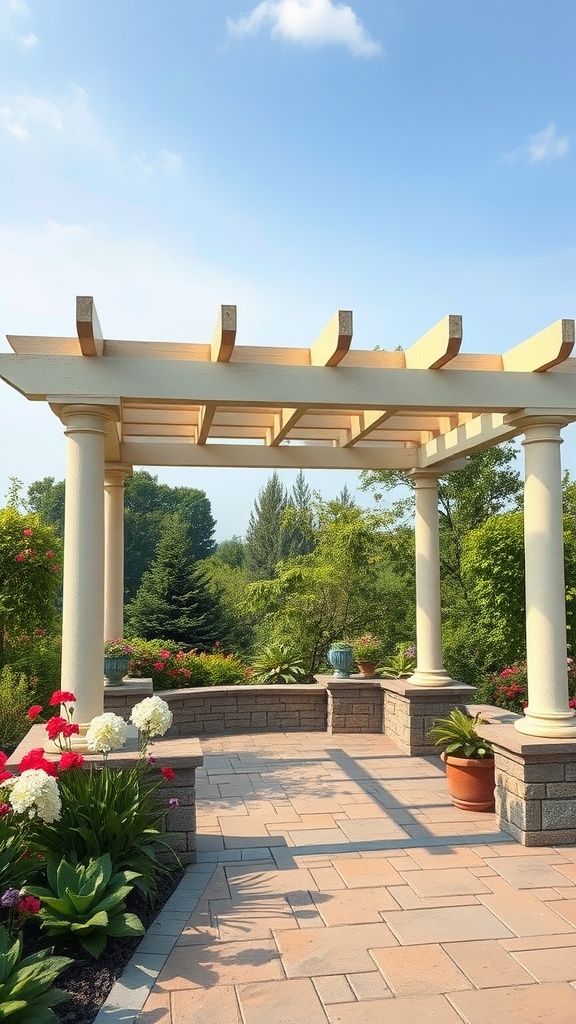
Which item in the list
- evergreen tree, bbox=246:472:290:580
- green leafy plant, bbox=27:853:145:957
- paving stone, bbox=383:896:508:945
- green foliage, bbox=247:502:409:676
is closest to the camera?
green leafy plant, bbox=27:853:145:957

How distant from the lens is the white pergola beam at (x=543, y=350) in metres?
5.32

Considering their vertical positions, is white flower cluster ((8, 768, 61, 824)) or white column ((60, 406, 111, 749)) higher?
white column ((60, 406, 111, 749))

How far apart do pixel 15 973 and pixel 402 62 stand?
827 centimetres

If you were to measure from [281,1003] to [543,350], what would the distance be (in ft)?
14.9

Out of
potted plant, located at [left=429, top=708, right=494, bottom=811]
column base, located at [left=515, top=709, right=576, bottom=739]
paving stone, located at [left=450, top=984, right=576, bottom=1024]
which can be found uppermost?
column base, located at [left=515, top=709, right=576, bottom=739]

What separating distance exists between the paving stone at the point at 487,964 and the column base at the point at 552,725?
80.7 inches

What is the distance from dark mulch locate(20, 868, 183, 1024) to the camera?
3166mm

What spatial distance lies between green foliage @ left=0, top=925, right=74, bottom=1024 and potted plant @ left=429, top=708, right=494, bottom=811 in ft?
12.7

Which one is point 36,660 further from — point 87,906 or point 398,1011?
point 398,1011

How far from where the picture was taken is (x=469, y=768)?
6.12 meters

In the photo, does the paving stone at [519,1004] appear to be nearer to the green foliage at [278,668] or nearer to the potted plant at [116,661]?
the potted plant at [116,661]

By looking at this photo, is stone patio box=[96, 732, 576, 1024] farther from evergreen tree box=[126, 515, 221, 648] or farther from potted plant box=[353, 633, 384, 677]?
evergreen tree box=[126, 515, 221, 648]

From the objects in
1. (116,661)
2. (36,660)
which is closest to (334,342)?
(116,661)

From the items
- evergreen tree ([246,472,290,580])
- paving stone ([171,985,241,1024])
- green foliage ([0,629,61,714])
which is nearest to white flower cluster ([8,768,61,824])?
paving stone ([171,985,241,1024])
